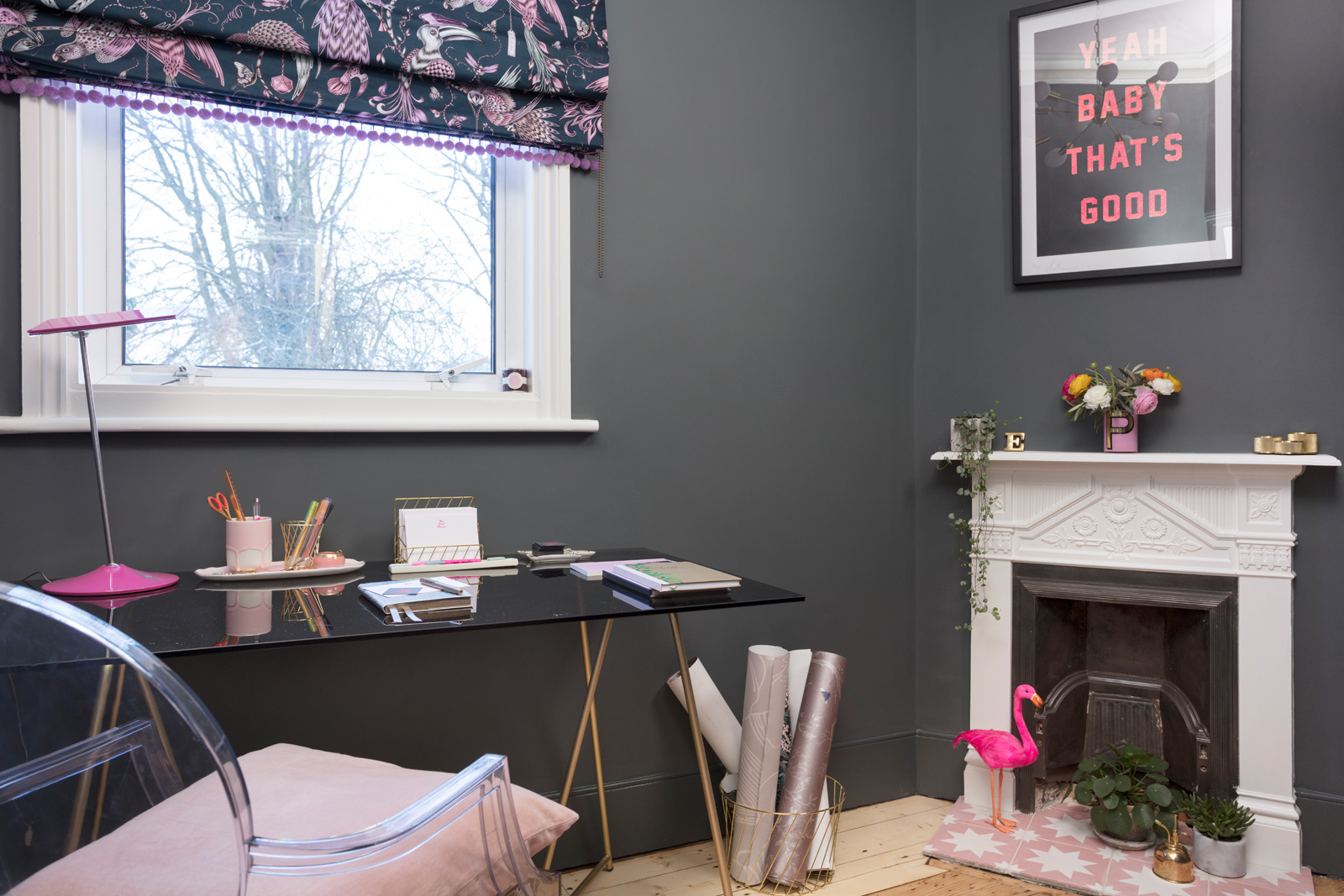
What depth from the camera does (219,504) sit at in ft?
5.99

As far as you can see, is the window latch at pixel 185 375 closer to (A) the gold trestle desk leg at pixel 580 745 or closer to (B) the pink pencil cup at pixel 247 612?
(B) the pink pencil cup at pixel 247 612

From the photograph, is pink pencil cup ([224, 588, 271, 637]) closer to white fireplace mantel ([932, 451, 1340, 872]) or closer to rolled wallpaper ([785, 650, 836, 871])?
rolled wallpaper ([785, 650, 836, 871])

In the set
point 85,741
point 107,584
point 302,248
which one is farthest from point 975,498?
point 85,741

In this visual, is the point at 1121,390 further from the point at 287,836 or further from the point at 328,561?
the point at 287,836

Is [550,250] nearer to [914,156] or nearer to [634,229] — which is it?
[634,229]

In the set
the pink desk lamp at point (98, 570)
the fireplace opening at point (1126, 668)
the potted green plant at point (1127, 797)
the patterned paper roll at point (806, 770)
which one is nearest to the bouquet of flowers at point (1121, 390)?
the fireplace opening at point (1126, 668)

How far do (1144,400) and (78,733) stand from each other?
93.7 inches

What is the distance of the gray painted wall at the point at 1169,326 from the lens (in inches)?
87.0

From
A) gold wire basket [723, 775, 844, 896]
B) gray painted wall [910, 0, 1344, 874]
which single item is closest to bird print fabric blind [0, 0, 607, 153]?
gray painted wall [910, 0, 1344, 874]

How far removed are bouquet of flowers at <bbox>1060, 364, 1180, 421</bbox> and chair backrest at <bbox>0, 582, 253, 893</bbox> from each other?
2233 millimetres

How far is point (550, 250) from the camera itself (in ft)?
7.16

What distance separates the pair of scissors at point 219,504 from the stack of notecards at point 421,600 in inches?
18.0

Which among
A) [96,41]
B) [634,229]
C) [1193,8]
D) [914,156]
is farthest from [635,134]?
[1193,8]

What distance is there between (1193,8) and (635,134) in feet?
5.15
